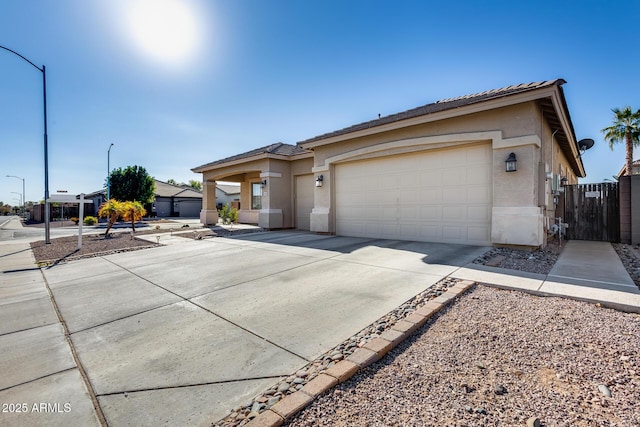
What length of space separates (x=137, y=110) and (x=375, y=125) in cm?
1078

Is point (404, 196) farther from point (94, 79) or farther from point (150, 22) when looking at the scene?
point (94, 79)

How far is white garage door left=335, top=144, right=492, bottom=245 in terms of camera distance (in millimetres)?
7406

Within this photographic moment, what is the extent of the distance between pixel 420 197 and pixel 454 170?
3.91ft

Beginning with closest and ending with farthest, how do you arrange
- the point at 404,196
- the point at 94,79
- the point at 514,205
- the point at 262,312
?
the point at 262,312
the point at 514,205
the point at 404,196
the point at 94,79

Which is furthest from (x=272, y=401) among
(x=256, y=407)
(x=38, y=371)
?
(x=38, y=371)

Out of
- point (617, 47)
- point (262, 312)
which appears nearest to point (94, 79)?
point (262, 312)

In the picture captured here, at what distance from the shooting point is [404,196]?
874 centimetres

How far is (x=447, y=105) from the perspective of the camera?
7.53 meters

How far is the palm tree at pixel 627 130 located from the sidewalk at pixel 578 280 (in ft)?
61.1

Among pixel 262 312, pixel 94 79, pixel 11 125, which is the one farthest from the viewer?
pixel 11 125

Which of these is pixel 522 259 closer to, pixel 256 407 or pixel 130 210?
pixel 256 407

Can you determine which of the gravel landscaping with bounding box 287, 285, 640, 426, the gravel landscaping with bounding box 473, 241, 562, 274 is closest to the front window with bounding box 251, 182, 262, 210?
the gravel landscaping with bounding box 473, 241, 562, 274

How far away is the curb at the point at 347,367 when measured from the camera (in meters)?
1.74

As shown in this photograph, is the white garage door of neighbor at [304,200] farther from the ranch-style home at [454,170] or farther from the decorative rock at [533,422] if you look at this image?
the decorative rock at [533,422]
